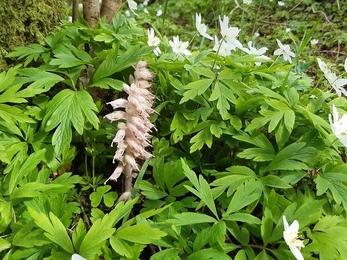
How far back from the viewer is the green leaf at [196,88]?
178 cm

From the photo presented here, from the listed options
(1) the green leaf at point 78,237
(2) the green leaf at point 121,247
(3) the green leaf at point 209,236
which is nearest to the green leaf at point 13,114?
(1) the green leaf at point 78,237

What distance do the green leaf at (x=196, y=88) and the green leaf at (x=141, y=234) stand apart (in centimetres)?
72

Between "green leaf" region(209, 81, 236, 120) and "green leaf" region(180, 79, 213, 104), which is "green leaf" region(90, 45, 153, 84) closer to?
"green leaf" region(180, 79, 213, 104)

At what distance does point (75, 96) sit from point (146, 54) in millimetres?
432

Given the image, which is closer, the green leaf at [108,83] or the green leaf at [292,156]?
the green leaf at [292,156]

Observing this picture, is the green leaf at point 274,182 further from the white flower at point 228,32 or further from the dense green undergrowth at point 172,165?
the white flower at point 228,32

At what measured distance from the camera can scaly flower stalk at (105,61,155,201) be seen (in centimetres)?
162

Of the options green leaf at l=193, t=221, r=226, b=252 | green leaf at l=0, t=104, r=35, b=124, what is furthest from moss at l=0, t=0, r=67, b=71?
green leaf at l=193, t=221, r=226, b=252

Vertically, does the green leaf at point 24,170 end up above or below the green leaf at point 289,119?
below

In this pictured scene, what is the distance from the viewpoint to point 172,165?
173 cm

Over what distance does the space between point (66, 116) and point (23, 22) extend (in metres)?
0.89

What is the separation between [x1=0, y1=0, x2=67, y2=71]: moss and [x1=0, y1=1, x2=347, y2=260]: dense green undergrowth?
16cm

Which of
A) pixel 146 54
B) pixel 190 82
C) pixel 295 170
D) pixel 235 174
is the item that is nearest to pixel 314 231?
pixel 295 170

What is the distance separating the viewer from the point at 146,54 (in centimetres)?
181
